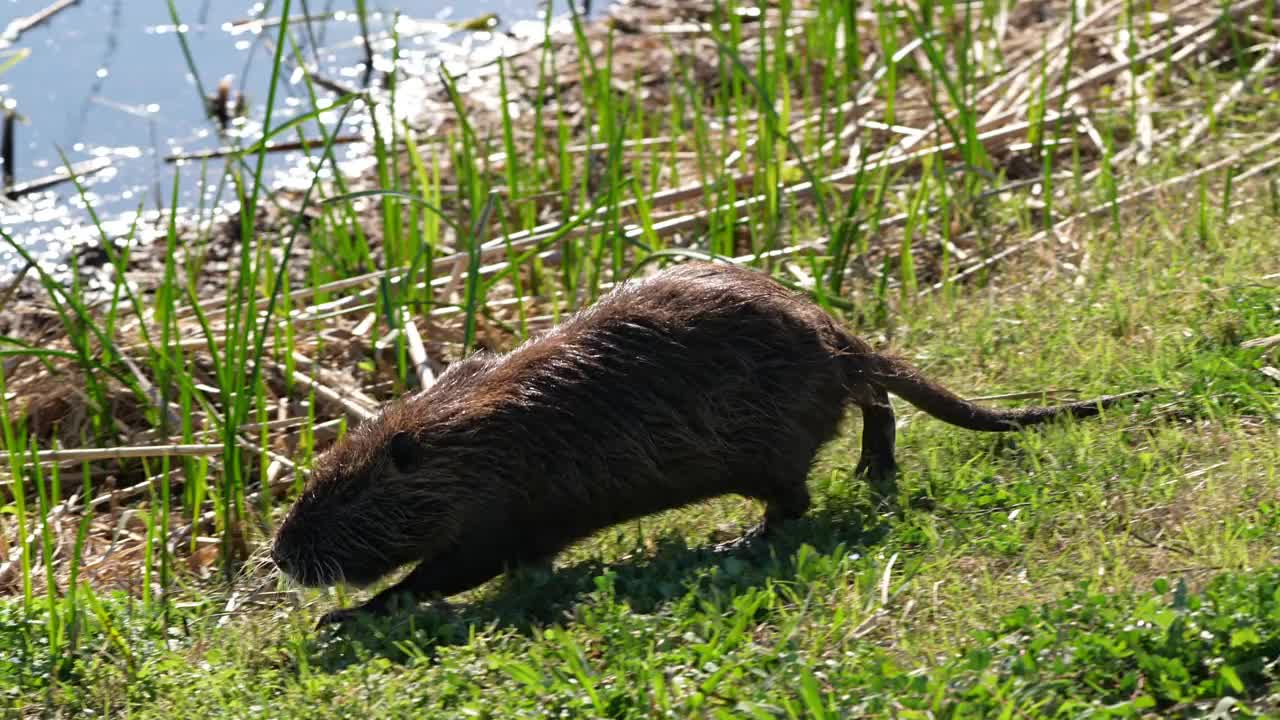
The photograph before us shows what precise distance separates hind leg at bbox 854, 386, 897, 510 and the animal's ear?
107cm

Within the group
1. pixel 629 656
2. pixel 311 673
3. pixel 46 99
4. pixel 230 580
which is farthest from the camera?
pixel 46 99

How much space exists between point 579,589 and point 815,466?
95 centimetres

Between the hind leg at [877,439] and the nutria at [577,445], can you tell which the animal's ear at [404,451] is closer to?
the nutria at [577,445]

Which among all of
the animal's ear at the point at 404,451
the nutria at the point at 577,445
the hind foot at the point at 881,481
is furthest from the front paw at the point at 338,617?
the hind foot at the point at 881,481

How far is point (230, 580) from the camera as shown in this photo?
4.12 m

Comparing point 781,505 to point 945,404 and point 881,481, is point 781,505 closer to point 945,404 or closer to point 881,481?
point 881,481

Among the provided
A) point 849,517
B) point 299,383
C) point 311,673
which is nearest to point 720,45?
point 299,383

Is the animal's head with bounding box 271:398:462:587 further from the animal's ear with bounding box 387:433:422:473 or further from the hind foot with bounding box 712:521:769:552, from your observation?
the hind foot with bounding box 712:521:769:552

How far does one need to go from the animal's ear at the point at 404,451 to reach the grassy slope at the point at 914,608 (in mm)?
352

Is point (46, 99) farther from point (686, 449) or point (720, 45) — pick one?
point (686, 449)

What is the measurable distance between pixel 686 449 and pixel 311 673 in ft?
3.16

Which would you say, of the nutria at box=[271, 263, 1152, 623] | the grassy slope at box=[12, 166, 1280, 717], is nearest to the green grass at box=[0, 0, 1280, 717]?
the grassy slope at box=[12, 166, 1280, 717]

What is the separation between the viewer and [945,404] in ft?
12.6

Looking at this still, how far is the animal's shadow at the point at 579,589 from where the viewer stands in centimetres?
322
